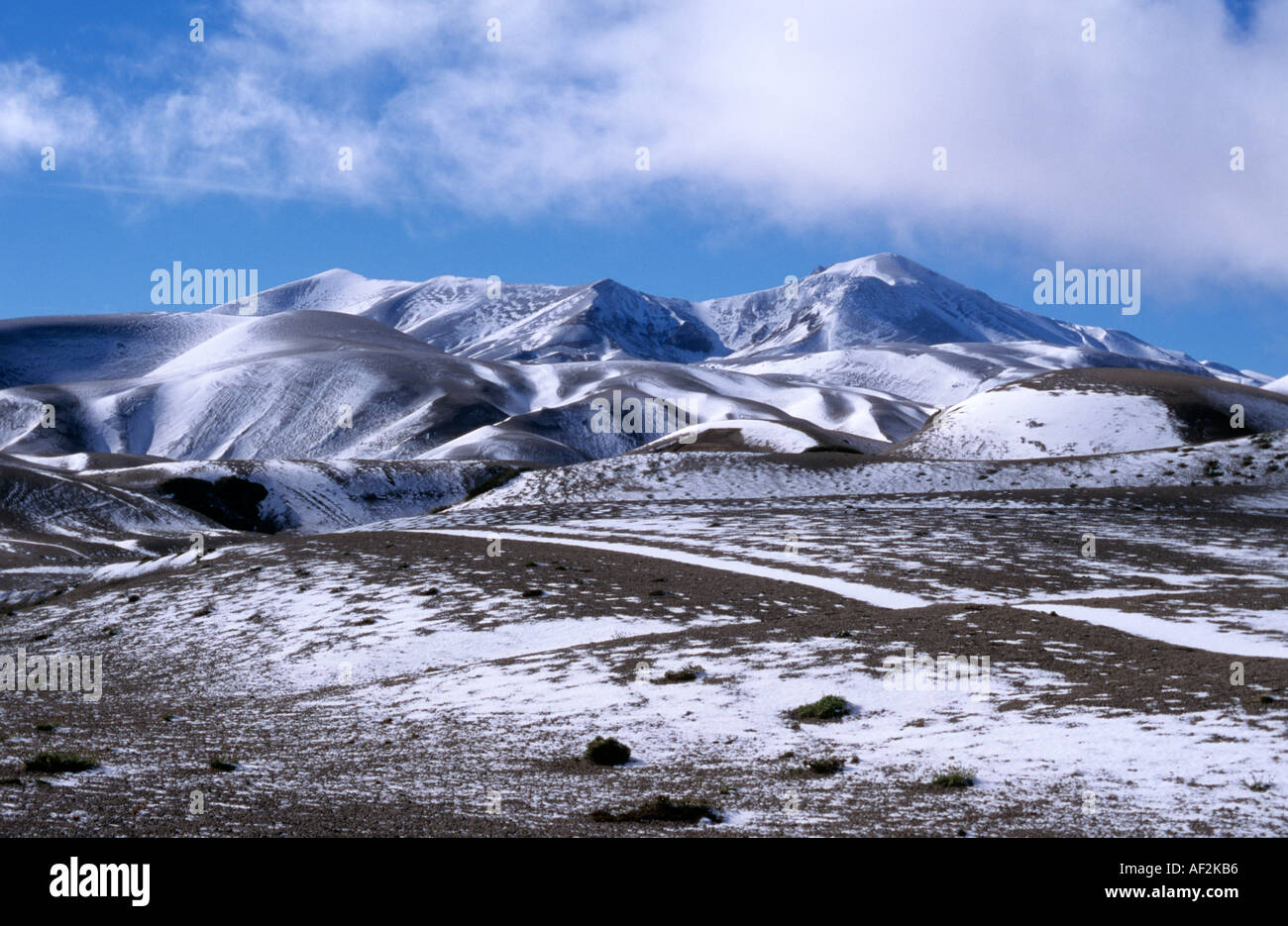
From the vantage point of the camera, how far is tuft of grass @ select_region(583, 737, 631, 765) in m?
14.4

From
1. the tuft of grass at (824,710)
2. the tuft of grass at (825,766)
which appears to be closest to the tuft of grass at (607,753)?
the tuft of grass at (825,766)

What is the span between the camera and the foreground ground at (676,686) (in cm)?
1113

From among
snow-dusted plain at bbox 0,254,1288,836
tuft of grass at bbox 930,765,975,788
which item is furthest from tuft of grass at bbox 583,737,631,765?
tuft of grass at bbox 930,765,975,788

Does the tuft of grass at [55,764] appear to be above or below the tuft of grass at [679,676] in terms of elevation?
above

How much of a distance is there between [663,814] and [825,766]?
323cm

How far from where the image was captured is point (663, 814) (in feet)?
36.1

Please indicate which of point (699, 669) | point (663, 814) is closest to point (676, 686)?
point (699, 669)

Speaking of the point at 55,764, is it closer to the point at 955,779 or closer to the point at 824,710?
the point at 824,710

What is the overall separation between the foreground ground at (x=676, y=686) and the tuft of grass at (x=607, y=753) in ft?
0.62
